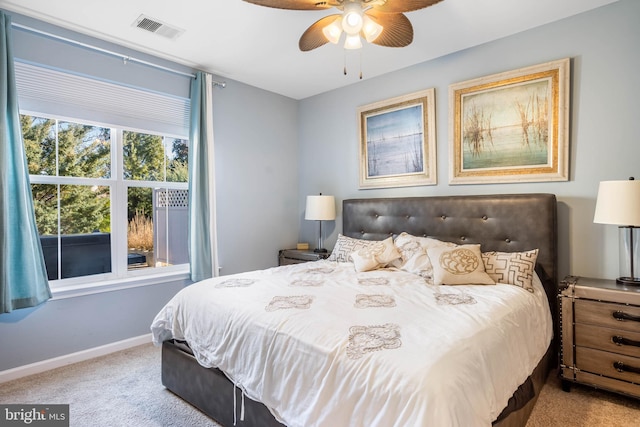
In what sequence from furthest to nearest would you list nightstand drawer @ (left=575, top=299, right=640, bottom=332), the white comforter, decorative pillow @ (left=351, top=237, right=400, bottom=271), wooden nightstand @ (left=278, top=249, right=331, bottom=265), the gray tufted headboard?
wooden nightstand @ (left=278, top=249, right=331, bottom=265) < decorative pillow @ (left=351, top=237, right=400, bottom=271) < the gray tufted headboard < nightstand drawer @ (left=575, top=299, right=640, bottom=332) < the white comforter

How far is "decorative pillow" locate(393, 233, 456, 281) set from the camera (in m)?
2.69

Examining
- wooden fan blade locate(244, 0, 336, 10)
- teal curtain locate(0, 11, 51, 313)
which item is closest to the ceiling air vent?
teal curtain locate(0, 11, 51, 313)

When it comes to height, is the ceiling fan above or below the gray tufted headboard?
above

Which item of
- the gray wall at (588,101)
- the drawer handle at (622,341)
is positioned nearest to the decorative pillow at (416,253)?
the gray wall at (588,101)

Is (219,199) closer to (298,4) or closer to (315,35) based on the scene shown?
(315,35)

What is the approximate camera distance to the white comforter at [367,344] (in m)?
1.18

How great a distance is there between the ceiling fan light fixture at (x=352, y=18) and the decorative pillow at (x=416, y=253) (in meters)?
1.73

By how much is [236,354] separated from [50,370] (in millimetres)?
1971

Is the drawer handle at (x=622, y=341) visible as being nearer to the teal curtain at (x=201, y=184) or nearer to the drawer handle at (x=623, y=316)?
the drawer handle at (x=623, y=316)

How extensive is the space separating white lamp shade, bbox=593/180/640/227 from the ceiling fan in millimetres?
1637

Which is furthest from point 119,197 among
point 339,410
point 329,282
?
point 339,410

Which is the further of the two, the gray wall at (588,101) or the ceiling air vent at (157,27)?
the ceiling air vent at (157,27)

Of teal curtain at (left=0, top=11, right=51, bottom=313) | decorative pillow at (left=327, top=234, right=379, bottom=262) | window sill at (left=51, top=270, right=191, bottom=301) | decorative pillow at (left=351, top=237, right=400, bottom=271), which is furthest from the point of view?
decorative pillow at (left=327, top=234, right=379, bottom=262)

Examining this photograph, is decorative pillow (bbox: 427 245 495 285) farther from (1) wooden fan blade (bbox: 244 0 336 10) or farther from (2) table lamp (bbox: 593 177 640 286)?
(1) wooden fan blade (bbox: 244 0 336 10)
